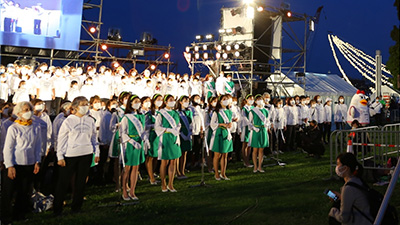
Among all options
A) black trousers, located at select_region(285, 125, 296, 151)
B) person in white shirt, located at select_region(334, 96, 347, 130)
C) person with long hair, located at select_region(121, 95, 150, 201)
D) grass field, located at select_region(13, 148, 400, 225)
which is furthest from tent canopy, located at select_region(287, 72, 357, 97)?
person with long hair, located at select_region(121, 95, 150, 201)

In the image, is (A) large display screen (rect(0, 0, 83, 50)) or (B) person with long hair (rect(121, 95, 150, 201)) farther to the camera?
(A) large display screen (rect(0, 0, 83, 50))

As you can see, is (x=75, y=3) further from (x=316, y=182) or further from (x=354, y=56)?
(x=354, y=56)

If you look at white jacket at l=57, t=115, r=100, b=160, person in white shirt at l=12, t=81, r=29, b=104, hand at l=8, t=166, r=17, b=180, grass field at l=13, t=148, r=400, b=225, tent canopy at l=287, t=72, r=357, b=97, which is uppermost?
tent canopy at l=287, t=72, r=357, b=97

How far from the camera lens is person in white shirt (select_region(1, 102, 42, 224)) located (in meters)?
7.58

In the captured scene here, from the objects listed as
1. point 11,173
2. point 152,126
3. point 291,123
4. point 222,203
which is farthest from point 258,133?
point 11,173

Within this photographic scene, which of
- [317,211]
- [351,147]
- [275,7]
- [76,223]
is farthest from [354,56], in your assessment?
[76,223]

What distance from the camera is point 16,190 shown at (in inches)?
310

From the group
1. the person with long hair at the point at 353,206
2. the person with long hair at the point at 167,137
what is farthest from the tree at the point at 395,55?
the person with long hair at the point at 167,137

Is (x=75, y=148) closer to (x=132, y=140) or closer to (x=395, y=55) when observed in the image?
(x=132, y=140)

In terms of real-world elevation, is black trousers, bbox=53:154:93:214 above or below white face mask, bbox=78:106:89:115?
below

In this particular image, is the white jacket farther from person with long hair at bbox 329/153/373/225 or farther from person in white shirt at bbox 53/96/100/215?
person with long hair at bbox 329/153/373/225

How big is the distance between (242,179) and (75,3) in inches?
566

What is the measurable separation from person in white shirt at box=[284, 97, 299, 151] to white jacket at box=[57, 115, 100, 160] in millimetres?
12028

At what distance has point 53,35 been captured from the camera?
21859 millimetres
